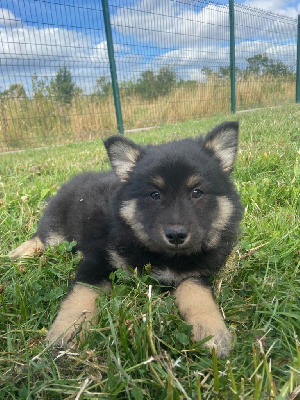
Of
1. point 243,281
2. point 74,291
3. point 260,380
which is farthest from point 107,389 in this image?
point 243,281

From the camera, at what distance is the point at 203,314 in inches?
64.9

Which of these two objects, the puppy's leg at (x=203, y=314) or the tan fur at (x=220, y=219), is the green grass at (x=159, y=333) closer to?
the puppy's leg at (x=203, y=314)

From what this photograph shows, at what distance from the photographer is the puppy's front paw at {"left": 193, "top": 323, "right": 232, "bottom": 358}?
1.46 meters

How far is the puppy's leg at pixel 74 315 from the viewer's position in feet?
5.07

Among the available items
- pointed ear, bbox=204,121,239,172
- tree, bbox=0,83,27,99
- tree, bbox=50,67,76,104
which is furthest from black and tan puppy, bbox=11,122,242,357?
tree, bbox=50,67,76,104

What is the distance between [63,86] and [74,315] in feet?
31.6

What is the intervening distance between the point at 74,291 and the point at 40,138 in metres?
8.86

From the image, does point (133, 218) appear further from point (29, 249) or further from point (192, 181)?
point (29, 249)

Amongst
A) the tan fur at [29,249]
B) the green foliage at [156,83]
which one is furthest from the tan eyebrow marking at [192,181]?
the green foliage at [156,83]

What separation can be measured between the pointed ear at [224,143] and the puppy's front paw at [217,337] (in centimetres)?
118

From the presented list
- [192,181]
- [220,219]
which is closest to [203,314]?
[220,219]

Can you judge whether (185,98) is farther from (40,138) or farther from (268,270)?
(268,270)

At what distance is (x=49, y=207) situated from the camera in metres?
3.02

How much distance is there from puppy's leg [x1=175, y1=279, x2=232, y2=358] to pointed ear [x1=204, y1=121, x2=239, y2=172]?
908 mm
